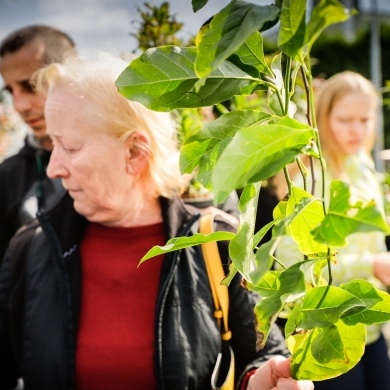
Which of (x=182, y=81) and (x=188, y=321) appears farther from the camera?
(x=188, y=321)

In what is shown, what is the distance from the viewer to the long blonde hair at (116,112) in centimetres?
166

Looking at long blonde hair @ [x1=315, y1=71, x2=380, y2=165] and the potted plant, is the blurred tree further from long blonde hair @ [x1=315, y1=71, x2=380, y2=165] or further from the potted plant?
the potted plant

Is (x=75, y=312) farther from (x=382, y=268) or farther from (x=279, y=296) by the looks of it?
(x=382, y=268)

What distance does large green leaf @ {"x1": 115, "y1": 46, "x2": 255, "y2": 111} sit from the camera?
0.63m

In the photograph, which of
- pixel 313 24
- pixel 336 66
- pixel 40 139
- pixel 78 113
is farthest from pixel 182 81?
pixel 336 66

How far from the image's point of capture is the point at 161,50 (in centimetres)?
63

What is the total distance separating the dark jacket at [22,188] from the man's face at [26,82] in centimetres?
12

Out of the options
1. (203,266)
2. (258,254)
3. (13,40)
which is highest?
(13,40)

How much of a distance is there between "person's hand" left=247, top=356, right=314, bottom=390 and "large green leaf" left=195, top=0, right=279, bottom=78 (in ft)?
2.39

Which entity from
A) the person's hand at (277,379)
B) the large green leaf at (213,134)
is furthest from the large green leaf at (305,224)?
the person's hand at (277,379)

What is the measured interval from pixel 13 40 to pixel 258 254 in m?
2.54

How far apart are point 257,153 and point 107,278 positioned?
1278mm

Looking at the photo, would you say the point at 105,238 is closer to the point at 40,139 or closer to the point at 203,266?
the point at 203,266

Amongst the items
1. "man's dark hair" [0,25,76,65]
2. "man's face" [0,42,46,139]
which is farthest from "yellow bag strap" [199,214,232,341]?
"man's dark hair" [0,25,76,65]
